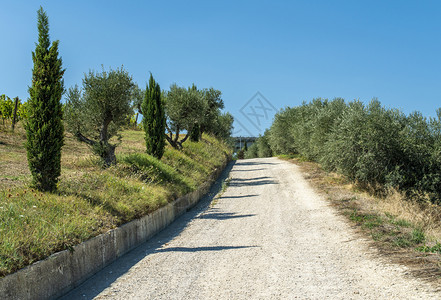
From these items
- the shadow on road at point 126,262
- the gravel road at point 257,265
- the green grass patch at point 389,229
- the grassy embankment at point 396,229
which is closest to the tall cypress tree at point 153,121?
the shadow on road at point 126,262

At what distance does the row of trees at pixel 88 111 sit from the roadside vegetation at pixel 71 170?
1.1 inches

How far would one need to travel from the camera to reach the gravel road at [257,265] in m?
5.49

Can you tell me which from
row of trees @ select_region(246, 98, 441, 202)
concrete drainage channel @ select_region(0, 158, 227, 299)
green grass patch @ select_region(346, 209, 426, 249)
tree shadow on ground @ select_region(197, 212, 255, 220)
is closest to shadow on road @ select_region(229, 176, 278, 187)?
row of trees @ select_region(246, 98, 441, 202)

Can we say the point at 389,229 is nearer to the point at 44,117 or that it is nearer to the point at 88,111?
the point at 44,117

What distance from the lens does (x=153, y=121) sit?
790 inches

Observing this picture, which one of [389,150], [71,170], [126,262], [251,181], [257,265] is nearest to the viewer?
[257,265]

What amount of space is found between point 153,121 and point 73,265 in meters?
14.4

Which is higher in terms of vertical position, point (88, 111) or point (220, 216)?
point (88, 111)

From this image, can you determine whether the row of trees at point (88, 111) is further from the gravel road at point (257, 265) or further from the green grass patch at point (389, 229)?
the green grass patch at point (389, 229)

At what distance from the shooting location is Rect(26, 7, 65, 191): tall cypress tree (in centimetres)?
906

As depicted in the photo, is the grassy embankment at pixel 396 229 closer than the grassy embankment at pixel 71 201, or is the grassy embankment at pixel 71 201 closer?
the grassy embankment at pixel 71 201

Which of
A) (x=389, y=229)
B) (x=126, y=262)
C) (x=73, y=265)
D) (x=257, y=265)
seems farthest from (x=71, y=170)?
(x=389, y=229)

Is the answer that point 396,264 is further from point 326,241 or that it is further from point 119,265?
point 119,265

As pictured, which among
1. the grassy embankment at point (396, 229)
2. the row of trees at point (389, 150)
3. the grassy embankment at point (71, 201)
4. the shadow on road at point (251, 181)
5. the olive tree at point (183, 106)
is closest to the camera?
the grassy embankment at point (71, 201)
